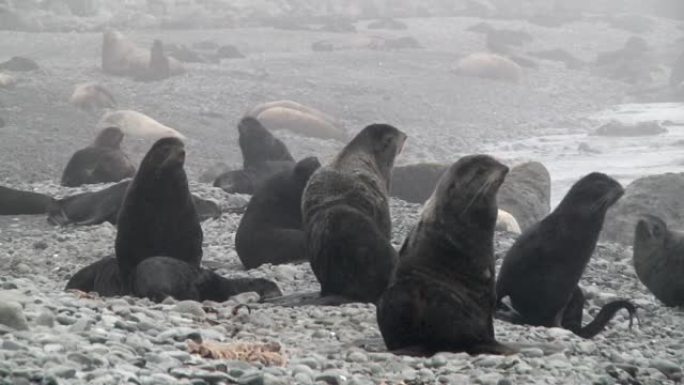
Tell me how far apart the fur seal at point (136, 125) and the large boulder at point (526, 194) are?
6399mm

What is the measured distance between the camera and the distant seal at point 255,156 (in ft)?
48.8

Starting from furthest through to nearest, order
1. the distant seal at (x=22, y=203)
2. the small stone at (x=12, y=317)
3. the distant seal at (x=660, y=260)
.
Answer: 1. the distant seal at (x=22, y=203)
2. the distant seal at (x=660, y=260)
3. the small stone at (x=12, y=317)

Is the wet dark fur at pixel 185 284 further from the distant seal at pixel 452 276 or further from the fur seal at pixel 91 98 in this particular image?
the fur seal at pixel 91 98

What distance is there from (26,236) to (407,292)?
21.5 feet

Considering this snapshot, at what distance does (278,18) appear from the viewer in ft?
123

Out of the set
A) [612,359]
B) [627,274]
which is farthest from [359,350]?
[627,274]

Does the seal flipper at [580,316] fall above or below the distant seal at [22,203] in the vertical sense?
above

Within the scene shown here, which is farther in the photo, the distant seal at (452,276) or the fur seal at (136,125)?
the fur seal at (136,125)

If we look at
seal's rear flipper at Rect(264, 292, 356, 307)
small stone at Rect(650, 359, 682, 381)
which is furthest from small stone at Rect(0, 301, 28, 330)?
small stone at Rect(650, 359, 682, 381)

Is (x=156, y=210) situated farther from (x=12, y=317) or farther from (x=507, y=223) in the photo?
(x=507, y=223)

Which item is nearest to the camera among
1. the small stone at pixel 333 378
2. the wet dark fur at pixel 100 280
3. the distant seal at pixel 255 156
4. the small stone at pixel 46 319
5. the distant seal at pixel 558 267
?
the small stone at pixel 333 378

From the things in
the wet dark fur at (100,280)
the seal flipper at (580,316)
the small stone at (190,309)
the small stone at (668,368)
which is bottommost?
the wet dark fur at (100,280)

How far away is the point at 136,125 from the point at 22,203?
7060mm

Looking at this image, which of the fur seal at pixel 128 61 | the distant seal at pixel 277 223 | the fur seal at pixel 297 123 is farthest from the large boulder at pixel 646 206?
the fur seal at pixel 128 61
